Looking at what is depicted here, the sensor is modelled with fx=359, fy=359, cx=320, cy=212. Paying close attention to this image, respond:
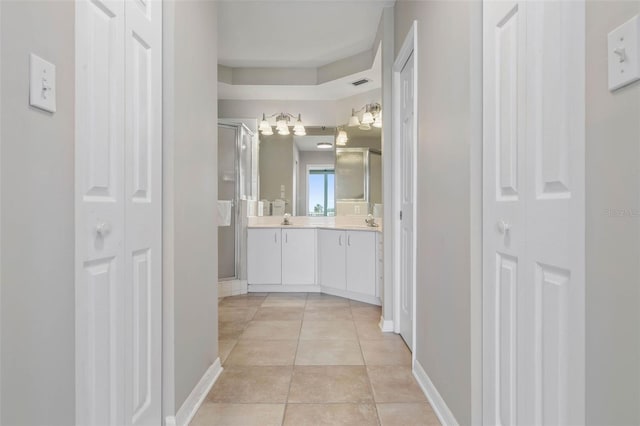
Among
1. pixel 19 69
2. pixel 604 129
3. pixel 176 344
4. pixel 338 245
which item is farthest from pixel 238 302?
pixel 604 129

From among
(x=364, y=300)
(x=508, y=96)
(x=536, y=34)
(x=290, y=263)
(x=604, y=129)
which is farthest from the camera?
(x=290, y=263)

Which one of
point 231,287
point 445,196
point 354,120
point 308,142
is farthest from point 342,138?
point 445,196

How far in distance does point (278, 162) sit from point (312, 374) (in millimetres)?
3179

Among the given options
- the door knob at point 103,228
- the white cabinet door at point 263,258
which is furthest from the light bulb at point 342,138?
the door knob at point 103,228

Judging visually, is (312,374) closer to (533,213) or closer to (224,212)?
(533,213)

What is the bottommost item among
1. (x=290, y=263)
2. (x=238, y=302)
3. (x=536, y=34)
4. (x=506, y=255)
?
(x=238, y=302)

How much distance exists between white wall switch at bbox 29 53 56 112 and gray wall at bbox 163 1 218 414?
0.63 meters

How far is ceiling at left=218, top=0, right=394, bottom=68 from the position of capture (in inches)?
118

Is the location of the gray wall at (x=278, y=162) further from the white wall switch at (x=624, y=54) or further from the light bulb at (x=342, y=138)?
the white wall switch at (x=624, y=54)

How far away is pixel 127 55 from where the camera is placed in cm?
121

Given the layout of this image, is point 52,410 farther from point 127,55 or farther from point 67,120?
point 127,55

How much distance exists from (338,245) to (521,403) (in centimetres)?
298

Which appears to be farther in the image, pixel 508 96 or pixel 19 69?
pixel 508 96

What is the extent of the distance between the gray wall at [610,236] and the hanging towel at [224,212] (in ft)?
11.8
